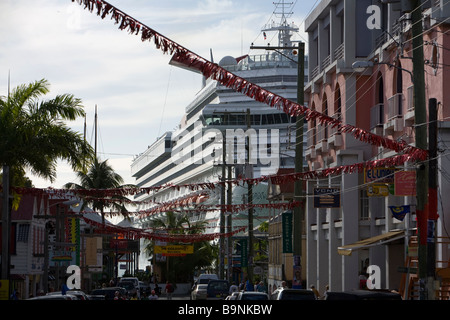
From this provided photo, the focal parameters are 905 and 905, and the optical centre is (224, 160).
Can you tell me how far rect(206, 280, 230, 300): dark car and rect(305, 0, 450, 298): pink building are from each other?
503 cm

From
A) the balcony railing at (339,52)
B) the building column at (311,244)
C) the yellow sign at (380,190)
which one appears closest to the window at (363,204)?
the balcony railing at (339,52)

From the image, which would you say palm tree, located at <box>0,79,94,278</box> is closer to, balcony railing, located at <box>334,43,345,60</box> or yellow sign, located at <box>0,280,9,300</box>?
yellow sign, located at <box>0,280,9,300</box>

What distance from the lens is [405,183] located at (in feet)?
87.2

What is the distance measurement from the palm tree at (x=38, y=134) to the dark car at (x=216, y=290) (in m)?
19.2

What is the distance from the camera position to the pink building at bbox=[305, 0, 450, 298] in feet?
104

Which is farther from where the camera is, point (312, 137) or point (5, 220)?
point (312, 137)

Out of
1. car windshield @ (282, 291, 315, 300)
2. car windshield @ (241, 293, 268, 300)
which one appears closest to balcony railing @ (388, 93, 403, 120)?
car windshield @ (241, 293, 268, 300)

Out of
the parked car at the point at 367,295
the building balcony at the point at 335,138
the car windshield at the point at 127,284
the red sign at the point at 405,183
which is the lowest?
the car windshield at the point at 127,284

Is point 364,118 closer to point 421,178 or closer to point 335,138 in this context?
point 335,138

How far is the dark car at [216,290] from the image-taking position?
5138 cm

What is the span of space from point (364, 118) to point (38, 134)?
15.3m

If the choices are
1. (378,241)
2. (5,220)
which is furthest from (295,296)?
(5,220)

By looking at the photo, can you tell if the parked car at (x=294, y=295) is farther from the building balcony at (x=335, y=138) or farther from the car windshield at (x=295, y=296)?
the building balcony at (x=335, y=138)
